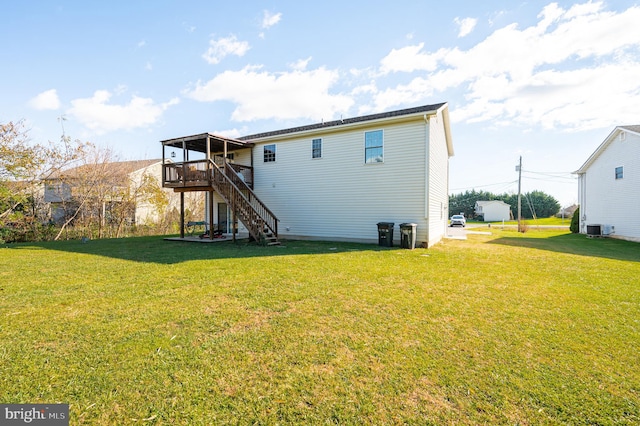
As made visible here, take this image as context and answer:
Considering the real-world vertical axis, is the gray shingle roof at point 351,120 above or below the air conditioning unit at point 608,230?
above

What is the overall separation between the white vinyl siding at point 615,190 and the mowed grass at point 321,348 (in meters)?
12.6

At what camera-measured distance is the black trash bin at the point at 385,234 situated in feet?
35.6

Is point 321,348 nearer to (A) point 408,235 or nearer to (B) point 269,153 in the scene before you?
(A) point 408,235

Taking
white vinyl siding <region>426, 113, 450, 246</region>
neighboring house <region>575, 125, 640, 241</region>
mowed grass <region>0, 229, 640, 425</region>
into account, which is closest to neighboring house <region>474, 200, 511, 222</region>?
neighboring house <region>575, 125, 640, 241</region>

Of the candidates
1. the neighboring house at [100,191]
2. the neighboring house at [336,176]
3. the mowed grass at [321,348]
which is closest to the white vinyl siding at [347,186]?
the neighboring house at [336,176]

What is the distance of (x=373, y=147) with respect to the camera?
1176cm

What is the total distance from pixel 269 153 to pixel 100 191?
1014 centimetres

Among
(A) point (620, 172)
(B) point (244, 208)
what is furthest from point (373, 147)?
(A) point (620, 172)

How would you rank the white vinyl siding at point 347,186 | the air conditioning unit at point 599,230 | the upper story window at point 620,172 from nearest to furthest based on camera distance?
the white vinyl siding at point 347,186 → the upper story window at point 620,172 → the air conditioning unit at point 599,230

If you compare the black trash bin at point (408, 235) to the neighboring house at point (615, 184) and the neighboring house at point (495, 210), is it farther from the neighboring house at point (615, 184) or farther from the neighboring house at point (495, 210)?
the neighboring house at point (495, 210)

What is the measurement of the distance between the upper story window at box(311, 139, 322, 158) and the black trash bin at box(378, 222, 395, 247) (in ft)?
14.4

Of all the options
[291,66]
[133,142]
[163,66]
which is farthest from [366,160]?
[133,142]

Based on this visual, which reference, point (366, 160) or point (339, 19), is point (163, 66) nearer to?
point (339, 19)

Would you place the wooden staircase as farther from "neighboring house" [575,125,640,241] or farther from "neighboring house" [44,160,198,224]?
"neighboring house" [575,125,640,241]
